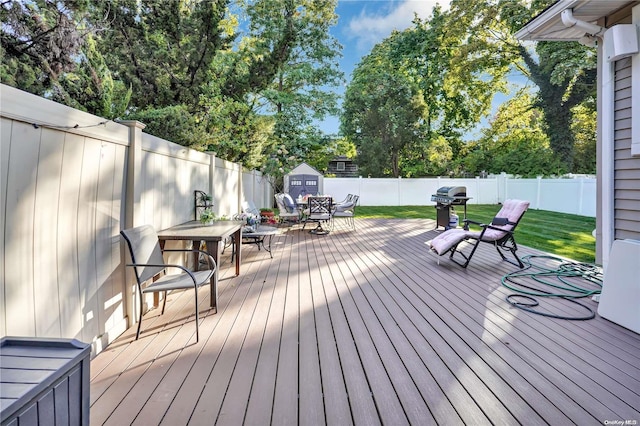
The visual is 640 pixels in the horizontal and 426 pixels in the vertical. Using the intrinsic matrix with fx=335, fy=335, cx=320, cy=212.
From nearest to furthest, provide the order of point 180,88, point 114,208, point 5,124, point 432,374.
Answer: point 5,124, point 432,374, point 114,208, point 180,88

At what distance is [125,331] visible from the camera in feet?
8.78

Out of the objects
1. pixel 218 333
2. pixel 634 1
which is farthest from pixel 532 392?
pixel 634 1

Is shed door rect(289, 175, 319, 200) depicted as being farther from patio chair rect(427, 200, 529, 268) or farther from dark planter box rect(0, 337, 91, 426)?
dark planter box rect(0, 337, 91, 426)

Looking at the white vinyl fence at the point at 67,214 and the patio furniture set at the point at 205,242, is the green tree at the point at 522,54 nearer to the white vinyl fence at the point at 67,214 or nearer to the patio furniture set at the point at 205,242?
the patio furniture set at the point at 205,242

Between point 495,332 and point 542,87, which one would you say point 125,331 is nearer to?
point 495,332

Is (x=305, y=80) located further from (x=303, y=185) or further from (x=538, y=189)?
(x=538, y=189)

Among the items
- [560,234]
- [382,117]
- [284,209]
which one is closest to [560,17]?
[560,234]

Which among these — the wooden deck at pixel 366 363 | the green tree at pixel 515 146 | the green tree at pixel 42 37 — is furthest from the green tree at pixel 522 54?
the green tree at pixel 42 37

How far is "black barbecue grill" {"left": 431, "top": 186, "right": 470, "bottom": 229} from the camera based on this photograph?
7.86m

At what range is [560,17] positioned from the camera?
3602 mm

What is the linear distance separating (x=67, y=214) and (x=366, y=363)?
81.5 inches

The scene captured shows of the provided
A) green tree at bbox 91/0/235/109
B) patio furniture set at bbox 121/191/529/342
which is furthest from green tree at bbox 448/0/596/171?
green tree at bbox 91/0/235/109

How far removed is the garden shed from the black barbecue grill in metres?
4.78

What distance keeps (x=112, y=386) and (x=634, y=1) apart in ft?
16.8
